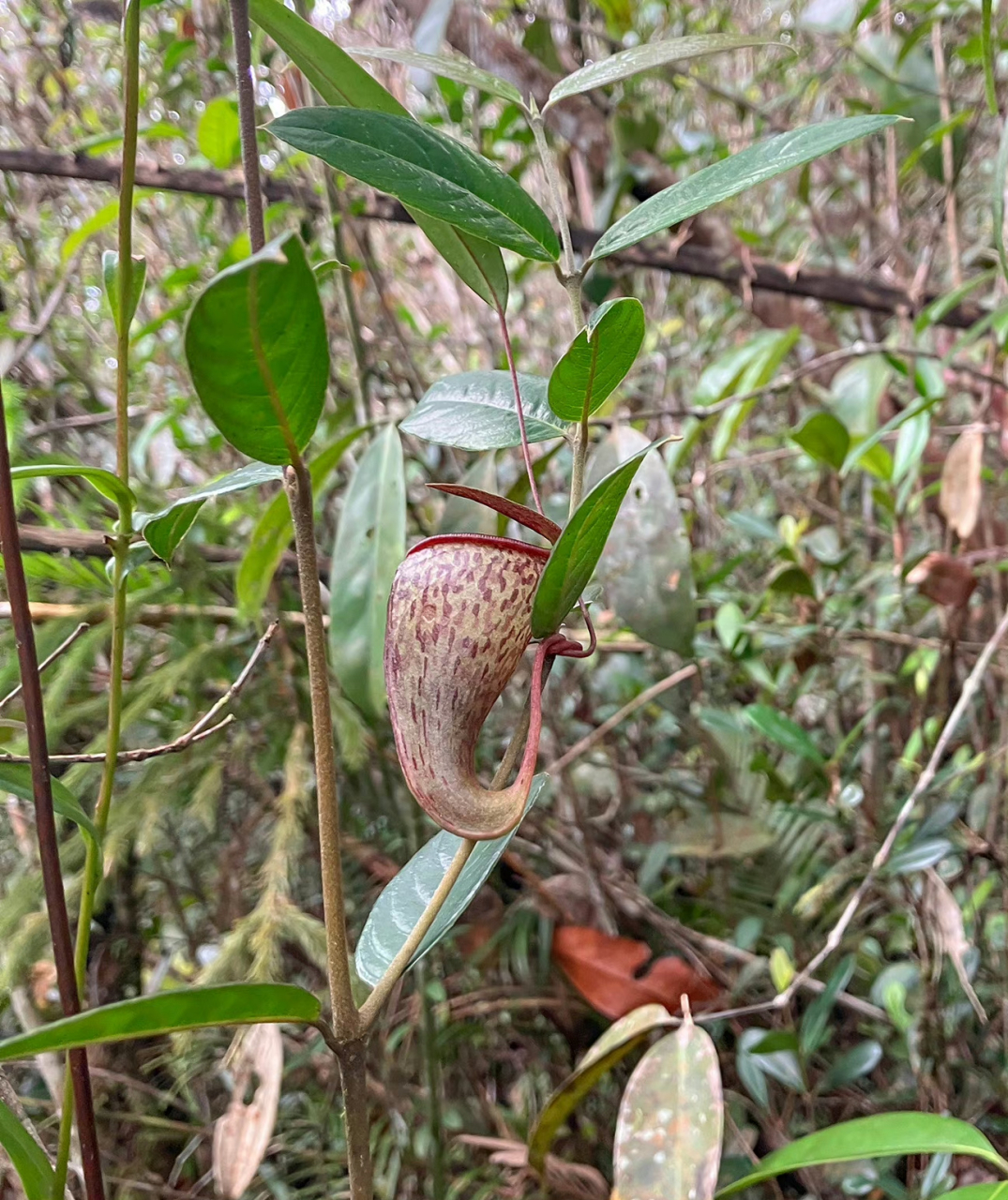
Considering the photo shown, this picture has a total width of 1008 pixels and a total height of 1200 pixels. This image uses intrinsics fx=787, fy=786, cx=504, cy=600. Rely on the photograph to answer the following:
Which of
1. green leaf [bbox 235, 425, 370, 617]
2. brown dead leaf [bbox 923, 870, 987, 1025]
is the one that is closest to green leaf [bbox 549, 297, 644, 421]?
green leaf [bbox 235, 425, 370, 617]

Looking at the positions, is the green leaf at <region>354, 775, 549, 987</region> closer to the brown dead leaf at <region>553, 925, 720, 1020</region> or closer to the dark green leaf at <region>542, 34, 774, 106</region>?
the dark green leaf at <region>542, 34, 774, 106</region>

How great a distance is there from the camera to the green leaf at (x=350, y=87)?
0.33 metres

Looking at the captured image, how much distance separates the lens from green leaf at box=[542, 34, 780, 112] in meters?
0.33

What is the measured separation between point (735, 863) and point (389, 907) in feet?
3.01

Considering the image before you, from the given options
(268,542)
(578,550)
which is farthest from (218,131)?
(578,550)

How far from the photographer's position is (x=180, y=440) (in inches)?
43.9

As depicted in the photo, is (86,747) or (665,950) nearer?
(86,747)

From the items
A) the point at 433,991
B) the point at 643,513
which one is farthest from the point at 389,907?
the point at 433,991

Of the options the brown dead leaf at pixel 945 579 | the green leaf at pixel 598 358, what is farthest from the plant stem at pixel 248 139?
the brown dead leaf at pixel 945 579

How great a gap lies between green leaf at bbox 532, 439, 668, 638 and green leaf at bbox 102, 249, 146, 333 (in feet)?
0.64

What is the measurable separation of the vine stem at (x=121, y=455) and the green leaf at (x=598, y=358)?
16cm

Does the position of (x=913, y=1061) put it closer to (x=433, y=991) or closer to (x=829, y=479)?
(x=433, y=991)

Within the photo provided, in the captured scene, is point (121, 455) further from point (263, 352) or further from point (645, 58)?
point (645, 58)

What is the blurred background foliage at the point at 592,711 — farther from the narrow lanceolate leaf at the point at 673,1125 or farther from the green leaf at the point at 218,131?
the narrow lanceolate leaf at the point at 673,1125
